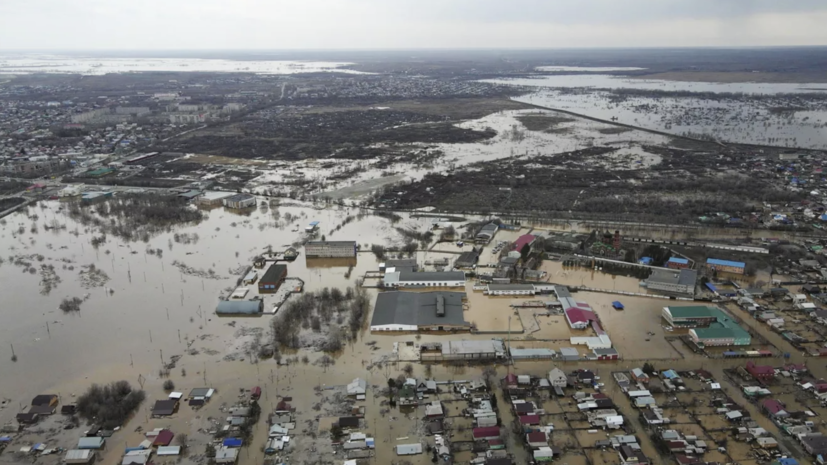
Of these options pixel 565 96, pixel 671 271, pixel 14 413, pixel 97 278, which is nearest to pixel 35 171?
A: pixel 97 278

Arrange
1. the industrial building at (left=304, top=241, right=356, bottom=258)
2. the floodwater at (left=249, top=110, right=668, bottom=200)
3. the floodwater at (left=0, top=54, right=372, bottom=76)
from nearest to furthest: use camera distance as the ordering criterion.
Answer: the industrial building at (left=304, top=241, right=356, bottom=258) < the floodwater at (left=249, top=110, right=668, bottom=200) < the floodwater at (left=0, top=54, right=372, bottom=76)

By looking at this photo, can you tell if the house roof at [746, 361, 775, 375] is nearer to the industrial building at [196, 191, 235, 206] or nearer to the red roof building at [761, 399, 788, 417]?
the red roof building at [761, 399, 788, 417]

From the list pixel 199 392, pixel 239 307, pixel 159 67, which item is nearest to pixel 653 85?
pixel 239 307

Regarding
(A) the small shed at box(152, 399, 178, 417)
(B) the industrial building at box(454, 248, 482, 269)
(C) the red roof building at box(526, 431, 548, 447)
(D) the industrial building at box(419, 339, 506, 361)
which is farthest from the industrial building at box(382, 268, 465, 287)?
(A) the small shed at box(152, 399, 178, 417)

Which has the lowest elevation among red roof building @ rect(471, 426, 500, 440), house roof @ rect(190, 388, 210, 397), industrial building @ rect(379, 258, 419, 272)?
house roof @ rect(190, 388, 210, 397)

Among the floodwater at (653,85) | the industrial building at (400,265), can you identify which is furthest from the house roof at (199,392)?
the floodwater at (653,85)

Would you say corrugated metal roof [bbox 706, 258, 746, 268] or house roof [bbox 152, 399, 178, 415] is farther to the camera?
corrugated metal roof [bbox 706, 258, 746, 268]

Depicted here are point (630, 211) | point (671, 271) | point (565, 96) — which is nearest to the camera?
point (671, 271)

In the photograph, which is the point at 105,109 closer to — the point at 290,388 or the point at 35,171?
the point at 35,171
